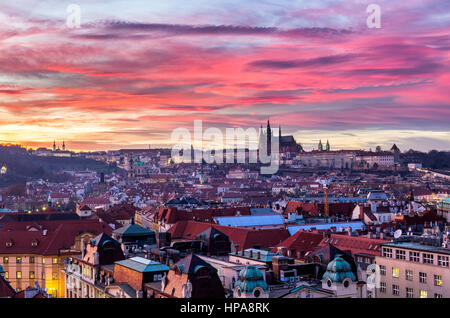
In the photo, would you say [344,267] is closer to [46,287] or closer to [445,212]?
[46,287]

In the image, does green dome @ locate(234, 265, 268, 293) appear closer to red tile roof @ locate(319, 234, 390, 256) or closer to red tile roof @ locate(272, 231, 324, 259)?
red tile roof @ locate(319, 234, 390, 256)

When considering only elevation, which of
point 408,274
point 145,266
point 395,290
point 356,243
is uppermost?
point 145,266

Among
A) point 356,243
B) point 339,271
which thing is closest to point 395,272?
point 356,243

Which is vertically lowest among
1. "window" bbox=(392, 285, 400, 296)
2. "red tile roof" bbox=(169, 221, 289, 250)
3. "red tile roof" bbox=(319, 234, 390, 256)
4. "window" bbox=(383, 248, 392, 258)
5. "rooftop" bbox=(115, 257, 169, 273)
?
"window" bbox=(392, 285, 400, 296)

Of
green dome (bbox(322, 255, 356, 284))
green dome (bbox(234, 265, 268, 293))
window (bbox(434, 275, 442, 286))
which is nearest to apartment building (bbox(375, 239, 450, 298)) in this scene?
window (bbox(434, 275, 442, 286))

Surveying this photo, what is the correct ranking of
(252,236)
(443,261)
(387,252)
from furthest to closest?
(252,236)
(387,252)
(443,261)

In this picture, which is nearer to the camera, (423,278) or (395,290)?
(423,278)

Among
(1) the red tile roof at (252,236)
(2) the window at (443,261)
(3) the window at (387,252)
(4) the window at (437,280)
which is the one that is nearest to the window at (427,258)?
(2) the window at (443,261)

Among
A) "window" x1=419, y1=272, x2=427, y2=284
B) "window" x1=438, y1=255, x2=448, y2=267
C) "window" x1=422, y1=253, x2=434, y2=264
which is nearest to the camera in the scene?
"window" x1=438, y1=255, x2=448, y2=267


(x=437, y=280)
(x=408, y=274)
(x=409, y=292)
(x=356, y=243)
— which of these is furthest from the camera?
(x=356, y=243)

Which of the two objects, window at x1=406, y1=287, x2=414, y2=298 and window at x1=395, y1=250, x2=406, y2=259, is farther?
window at x1=395, y1=250, x2=406, y2=259

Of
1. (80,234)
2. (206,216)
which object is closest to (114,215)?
(206,216)

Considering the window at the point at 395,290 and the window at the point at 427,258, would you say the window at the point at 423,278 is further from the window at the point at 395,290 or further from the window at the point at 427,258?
the window at the point at 395,290

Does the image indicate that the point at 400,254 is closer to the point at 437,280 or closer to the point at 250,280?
the point at 437,280
